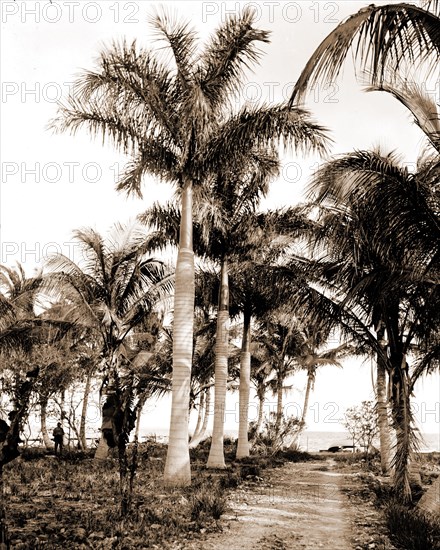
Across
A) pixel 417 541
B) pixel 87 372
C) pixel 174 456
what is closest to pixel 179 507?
pixel 174 456

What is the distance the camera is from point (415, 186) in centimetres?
811

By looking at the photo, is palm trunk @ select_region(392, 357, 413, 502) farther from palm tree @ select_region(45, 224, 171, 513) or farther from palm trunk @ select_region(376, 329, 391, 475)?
palm tree @ select_region(45, 224, 171, 513)

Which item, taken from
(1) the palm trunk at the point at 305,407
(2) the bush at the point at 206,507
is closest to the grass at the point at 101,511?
(2) the bush at the point at 206,507

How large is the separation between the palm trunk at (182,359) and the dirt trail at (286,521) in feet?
4.29

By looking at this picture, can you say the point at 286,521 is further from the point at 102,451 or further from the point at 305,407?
the point at 305,407

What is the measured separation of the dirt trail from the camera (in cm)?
669

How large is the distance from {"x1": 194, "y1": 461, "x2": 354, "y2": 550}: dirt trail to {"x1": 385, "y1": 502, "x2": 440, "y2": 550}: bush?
0.58m

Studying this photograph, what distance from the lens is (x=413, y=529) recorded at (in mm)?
6531

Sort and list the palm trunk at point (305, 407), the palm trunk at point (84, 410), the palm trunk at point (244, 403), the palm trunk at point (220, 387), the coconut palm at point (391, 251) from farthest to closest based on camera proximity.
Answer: the palm trunk at point (305, 407), the palm trunk at point (84, 410), the palm trunk at point (244, 403), the palm trunk at point (220, 387), the coconut palm at point (391, 251)

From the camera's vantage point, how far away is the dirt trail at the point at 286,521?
669cm

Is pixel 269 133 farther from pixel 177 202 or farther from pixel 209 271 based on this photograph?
pixel 209 271

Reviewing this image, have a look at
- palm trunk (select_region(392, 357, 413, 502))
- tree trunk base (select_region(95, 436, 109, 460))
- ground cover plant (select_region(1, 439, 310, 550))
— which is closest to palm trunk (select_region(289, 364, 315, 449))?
tree trunk base (select_region(95, 436, 109, 460))

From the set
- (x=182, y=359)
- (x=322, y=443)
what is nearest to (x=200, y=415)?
(x=182, y=359)

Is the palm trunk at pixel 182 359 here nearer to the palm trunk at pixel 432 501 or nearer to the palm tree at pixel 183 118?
the palm tree at pixel 183 118
